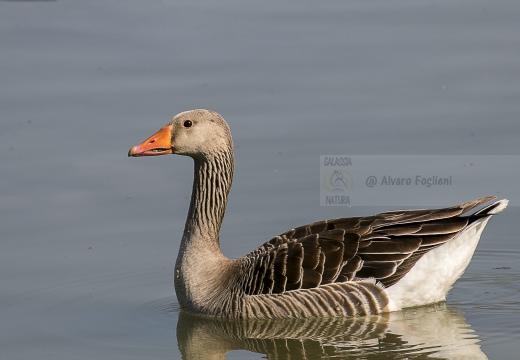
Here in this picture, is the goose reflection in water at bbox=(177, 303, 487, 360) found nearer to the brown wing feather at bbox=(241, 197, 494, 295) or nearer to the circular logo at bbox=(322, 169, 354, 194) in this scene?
the brown wing feather at bbox=(241, 197, 494, 295)

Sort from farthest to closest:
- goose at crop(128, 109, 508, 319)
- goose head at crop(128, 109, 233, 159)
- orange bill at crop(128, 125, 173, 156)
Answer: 1. goose head at crop(128, 109, 233, 159)
2. orange bill at crop(128, 125, 173, 156)
3. goose at crop(128, 109, 508, 319)

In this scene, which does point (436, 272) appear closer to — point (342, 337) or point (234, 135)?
point (342, 337)

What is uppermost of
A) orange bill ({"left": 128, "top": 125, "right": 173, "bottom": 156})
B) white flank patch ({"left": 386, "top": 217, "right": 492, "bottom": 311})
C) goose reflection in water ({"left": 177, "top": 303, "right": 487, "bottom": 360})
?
orange bill ({"left": 128, "top": 125, "right": 173, "bottom": 156})

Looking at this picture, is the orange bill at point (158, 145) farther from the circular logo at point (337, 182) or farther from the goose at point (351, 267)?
the circular logo at point (337, 182)

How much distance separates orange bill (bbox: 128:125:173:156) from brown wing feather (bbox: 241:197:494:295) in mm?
1558

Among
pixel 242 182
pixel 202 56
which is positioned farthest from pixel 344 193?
pixel 202 56

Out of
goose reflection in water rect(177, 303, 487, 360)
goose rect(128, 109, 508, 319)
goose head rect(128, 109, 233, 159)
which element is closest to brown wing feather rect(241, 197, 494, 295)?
goose rect(128, 109, 508, 319)

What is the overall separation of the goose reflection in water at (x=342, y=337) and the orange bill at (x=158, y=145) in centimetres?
179

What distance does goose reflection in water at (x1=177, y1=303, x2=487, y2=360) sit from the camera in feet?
34.9

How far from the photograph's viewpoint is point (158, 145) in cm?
1188

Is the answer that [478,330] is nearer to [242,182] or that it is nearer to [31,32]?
[242,182]

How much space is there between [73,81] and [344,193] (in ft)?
17.4

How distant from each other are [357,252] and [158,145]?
2.41 meters

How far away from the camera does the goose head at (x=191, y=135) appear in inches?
468
